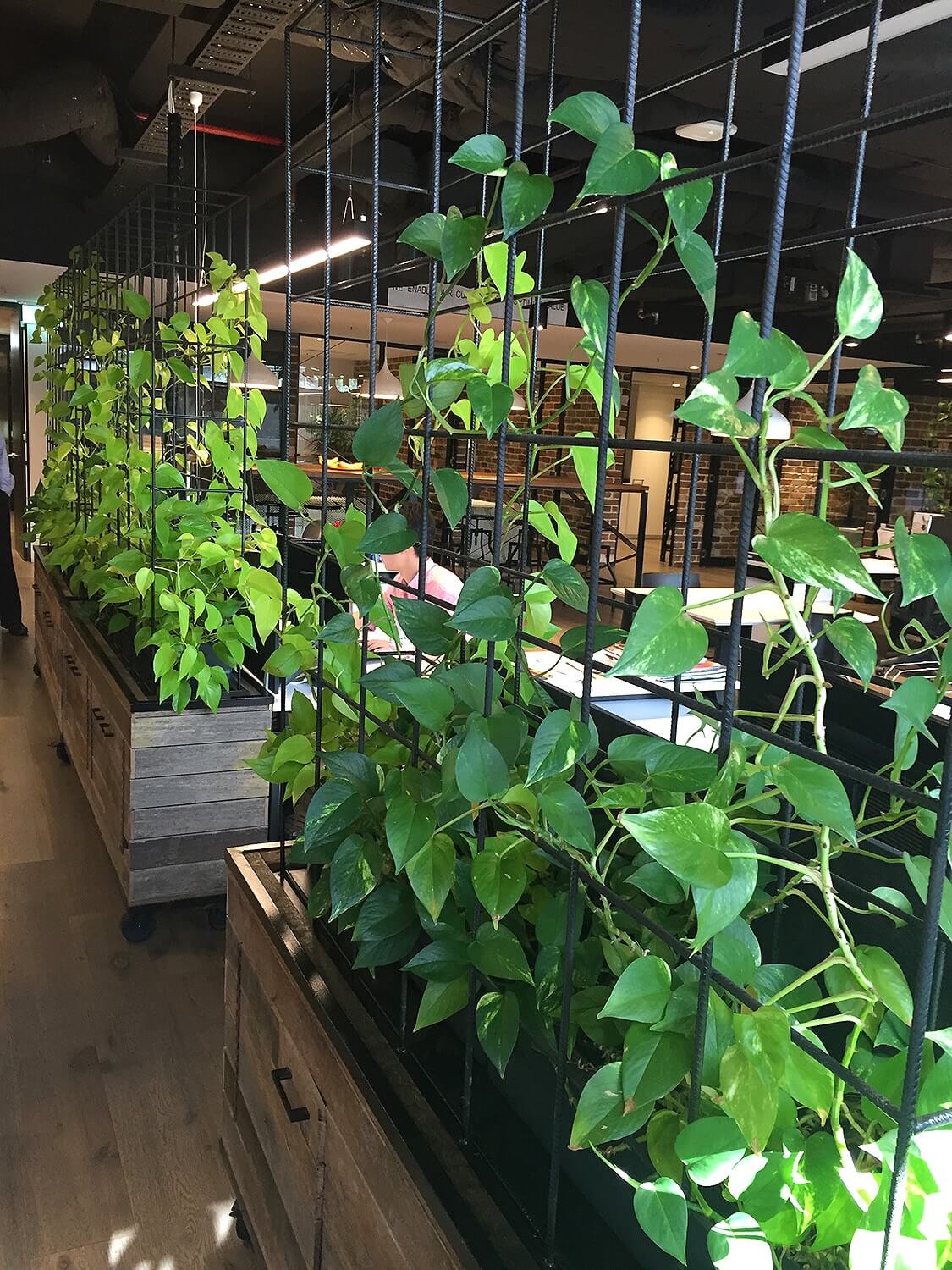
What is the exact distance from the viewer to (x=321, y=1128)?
1.31 meters

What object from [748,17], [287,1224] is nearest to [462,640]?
[287,1224]

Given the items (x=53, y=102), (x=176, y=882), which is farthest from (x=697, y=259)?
(x=53, y=102)

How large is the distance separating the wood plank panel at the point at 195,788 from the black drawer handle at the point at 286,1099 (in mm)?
1502

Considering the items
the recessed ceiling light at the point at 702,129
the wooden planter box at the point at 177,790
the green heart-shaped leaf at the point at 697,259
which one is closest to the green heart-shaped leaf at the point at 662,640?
the green heart-shaped leaf at the point at 697,259

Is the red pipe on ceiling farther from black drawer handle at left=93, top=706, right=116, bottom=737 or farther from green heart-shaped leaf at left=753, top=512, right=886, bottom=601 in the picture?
green heart-shaped leaf at left=753, top=512, right=886, bottom=601

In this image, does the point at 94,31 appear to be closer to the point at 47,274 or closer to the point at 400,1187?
Result: the point at 47,274

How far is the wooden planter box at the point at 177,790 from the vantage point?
9.46ft

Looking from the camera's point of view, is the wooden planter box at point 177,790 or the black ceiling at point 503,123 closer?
the wooden planter box at point 177,790

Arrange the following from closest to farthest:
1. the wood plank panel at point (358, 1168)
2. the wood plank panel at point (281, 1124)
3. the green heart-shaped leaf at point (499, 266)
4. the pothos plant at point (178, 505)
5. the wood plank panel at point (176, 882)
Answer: the wood plank panel at point (358, 1168)
the green heart-shaped leaf at point (499, 266)
the wood plank panel at point (281, 1124)
the pothos plant at point (178, 505)
the wood plank panel at point (176, 882)

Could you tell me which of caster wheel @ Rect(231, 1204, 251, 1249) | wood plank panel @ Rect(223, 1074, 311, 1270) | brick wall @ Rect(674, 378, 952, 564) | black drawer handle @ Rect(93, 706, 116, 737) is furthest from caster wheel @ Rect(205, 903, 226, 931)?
A: brick wall @ Rect(674, 378, 952, 564)

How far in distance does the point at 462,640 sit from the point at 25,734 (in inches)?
170

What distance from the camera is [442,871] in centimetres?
102

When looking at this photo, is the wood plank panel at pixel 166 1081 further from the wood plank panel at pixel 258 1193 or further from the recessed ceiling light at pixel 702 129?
the recessed ceiling light at pixel 702 129

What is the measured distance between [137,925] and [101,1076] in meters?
0.64
